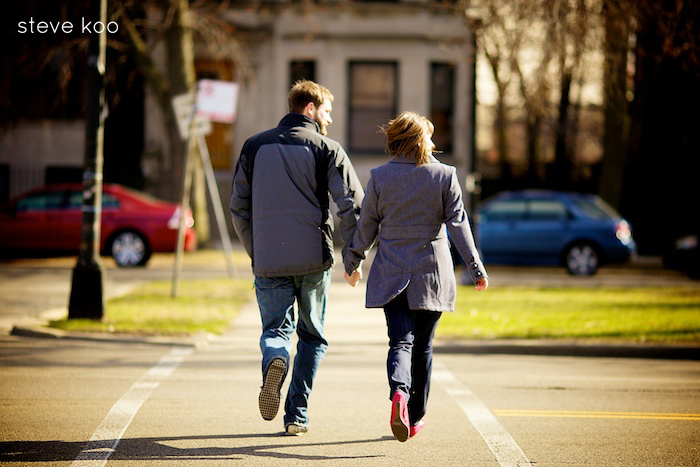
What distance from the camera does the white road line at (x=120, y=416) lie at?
567 cm

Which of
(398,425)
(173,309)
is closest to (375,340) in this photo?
(173,309)

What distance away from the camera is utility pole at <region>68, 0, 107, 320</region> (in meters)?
11.6

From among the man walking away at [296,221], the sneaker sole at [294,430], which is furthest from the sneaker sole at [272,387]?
the sneaker sole at [294,430]

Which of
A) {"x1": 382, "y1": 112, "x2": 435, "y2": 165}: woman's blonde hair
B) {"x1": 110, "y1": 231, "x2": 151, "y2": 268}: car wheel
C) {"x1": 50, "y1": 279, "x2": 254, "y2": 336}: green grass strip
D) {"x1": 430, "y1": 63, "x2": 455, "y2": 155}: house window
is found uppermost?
{"x1": 430, "y1": 63, "x2": 455, "y2": 155}: house window

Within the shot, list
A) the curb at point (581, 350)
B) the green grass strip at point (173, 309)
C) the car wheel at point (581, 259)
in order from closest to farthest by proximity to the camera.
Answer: the curb at point (581, 350) → the green grass strip at point (173, 309) → the car wheel at point (581, 259)

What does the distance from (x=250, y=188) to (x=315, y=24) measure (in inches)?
828

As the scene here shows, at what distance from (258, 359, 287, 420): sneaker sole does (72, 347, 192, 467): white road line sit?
0.89m

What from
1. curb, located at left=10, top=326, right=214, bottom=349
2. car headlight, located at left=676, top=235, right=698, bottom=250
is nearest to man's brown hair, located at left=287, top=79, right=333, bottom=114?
curb, located at left=10, top=326, right=214, bottom=349

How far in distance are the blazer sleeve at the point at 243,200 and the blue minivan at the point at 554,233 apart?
563 inches

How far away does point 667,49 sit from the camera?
39.7 ft

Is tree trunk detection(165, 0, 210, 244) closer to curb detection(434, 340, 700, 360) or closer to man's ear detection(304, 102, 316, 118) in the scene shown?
curb detection(434, 340, 700, 360)

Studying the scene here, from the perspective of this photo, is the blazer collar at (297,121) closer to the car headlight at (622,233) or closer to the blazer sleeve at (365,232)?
the blazer sleeve at (365,232)

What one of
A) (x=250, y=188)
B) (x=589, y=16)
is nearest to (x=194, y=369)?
(x=250, y=188)

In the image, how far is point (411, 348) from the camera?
6.02 metres
